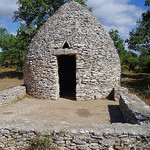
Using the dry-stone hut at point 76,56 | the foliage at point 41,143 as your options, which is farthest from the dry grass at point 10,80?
the foliage at point 41,143

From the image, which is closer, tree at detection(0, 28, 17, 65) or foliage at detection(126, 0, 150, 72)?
foliage at detection(126, 0, 150, 72)

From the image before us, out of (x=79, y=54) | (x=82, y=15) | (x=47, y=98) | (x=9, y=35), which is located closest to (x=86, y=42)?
(x=79, y=54)

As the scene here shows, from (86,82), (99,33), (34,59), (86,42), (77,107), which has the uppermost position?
(99,33)

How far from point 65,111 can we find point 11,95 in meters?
3.31

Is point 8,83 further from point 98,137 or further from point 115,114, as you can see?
point 98,137

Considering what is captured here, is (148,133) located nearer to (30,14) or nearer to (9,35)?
(30,14)

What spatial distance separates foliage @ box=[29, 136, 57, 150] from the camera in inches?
124

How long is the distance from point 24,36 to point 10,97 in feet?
38.1

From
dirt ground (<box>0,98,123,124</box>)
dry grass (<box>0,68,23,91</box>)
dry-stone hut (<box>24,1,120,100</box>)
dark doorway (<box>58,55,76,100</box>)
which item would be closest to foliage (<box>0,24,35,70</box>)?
dry grass (<box>0,68,23,91</box>)

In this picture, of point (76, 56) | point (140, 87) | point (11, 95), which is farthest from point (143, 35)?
point (11, 95)

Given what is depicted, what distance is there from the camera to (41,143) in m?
3.21

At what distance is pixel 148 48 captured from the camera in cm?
1248

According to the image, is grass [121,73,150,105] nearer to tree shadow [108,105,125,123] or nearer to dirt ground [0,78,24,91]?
tree shadow [108,105,125,123]

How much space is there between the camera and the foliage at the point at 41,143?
10.4ft
